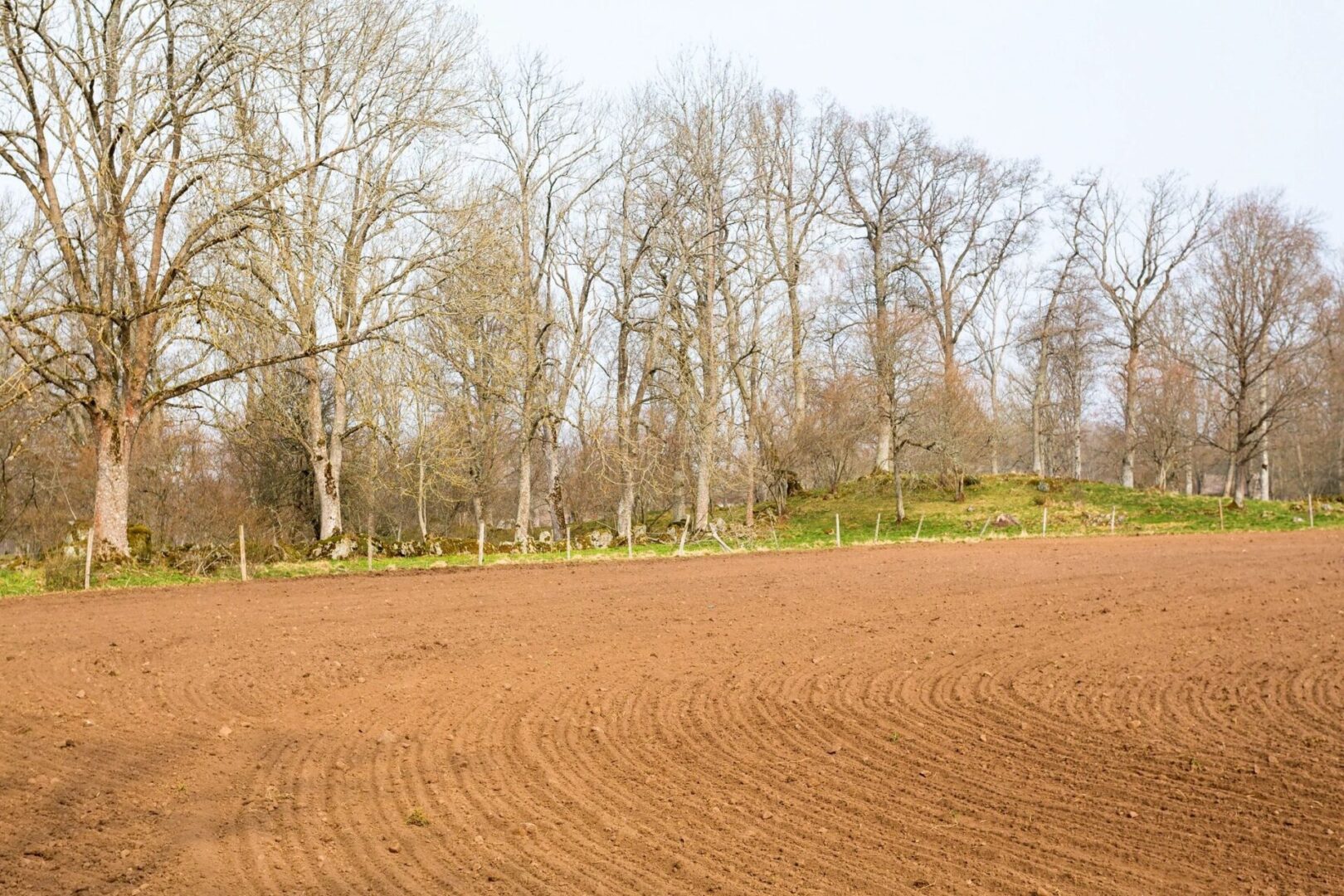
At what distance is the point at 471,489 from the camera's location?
37.4 metres

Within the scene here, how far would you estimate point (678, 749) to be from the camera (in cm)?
797

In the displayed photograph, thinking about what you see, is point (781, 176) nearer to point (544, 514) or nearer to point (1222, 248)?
point (1222, 248)

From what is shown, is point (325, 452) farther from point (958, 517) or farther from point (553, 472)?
point (958, 517)

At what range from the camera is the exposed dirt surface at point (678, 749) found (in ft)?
18.4

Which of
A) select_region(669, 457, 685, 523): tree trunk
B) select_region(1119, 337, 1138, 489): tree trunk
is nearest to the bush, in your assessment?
select_region(669, 457, 685, 523): tree trunk

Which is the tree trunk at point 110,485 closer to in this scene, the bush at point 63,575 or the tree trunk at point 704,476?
the bush at point 63,575

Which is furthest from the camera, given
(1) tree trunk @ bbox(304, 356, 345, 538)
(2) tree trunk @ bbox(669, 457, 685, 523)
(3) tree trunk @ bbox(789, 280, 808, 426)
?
(3) tree trunk @ bbox(789, 280, 808, 426)

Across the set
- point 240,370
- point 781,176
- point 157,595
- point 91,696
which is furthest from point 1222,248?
point 91,696

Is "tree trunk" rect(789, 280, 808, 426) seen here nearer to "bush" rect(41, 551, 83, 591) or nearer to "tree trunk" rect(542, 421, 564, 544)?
"tree trunk" rect(542, 421, 564, 544)

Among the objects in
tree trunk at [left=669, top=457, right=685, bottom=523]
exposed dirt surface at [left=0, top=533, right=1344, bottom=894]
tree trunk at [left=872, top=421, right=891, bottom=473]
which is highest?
tree trunk at [left=872, top=421, right=891, bottom=473]

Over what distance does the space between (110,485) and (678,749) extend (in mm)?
16358

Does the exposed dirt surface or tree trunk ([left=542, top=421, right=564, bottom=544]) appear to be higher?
tree trunk ([left=542, top=421, right=564, bottom=544])

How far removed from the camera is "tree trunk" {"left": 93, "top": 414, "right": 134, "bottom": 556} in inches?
774

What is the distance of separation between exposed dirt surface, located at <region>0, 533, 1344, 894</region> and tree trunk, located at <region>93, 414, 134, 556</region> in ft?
15.1
